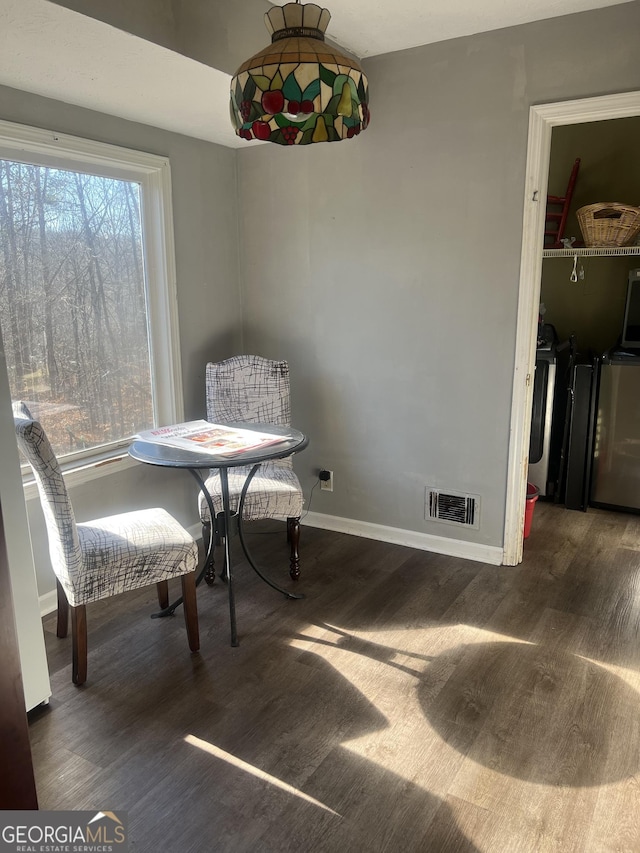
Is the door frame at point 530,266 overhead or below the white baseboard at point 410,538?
overhead

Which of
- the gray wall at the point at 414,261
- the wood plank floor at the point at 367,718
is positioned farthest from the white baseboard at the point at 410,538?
the wood plank floor at the point at 367,718

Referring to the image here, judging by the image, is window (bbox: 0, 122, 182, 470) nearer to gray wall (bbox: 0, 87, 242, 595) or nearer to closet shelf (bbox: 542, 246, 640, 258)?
gray wall (bbox: 0, 87, 242, 595)

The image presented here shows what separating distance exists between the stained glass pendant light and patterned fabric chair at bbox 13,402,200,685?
1.18m

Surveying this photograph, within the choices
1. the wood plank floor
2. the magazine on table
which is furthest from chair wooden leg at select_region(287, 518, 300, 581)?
the magazine on table

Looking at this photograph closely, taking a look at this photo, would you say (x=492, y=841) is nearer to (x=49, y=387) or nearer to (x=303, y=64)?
(x=303, y=64)

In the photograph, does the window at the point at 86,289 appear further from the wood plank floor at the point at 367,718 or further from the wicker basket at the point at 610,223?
the wicker basket at the point at 610,223

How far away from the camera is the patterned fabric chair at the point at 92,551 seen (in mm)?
2043

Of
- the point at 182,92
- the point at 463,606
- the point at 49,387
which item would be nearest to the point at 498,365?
the point at 463,606

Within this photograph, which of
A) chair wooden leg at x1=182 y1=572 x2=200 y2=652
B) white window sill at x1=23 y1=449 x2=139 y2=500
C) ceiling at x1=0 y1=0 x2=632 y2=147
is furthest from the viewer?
white window sill at x1=23 y1=449 x2=139 y2=500

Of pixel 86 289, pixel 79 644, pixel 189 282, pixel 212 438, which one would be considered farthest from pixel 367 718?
pixel 189 282

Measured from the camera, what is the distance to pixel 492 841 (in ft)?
5.23

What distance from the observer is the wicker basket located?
3.11 metres

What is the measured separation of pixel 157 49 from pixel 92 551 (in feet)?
5.74

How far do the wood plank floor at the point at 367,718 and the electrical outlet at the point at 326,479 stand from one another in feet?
2.14
